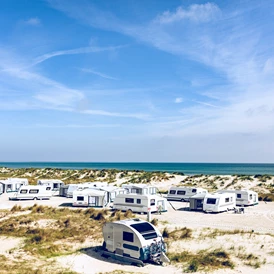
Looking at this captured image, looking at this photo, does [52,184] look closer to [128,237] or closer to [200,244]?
[200,244]

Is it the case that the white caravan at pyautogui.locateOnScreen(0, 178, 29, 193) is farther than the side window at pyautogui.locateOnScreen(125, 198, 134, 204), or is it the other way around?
the white caravan at pyautogui.locateOnScreen(0, 178, 29, 193)

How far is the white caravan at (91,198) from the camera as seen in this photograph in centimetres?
3225

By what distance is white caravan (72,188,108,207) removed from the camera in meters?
32.2

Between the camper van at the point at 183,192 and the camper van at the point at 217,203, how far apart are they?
560cm

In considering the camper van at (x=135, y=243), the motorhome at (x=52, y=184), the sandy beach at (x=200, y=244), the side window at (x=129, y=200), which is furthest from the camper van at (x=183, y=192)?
the camper van at (x=135, y=243)

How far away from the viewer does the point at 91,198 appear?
107 feet

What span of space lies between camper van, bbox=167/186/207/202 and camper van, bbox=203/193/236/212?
560 centimetres

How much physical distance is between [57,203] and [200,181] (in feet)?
90.9

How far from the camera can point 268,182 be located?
172 ft

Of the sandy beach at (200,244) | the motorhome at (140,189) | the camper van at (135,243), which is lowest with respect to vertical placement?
the sandy beach at (200,244)

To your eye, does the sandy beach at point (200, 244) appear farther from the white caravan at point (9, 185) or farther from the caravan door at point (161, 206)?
the white caravan at point (9, 185)

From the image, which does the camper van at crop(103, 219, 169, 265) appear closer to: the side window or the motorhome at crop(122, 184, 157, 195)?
the side window

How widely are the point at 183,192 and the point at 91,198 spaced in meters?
10.7

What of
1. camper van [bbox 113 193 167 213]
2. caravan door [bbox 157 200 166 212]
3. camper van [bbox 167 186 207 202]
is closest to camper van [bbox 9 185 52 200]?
camper van [bbox 113 193 167 213]
